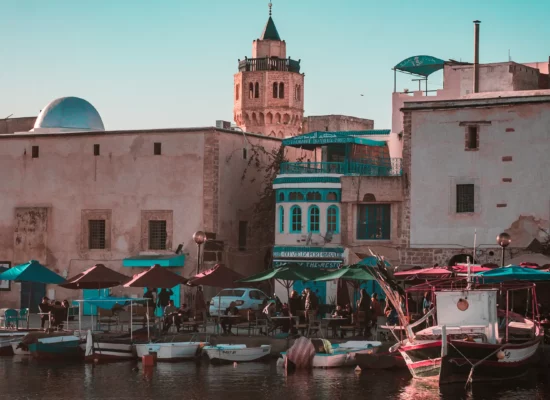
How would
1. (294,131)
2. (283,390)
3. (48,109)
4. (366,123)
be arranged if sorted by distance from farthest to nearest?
(294,131) → (366,123) → (48,109) → (283,390)

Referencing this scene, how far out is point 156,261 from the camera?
4578 centimetres

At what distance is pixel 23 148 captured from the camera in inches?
1921

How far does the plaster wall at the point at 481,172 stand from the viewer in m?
41.0

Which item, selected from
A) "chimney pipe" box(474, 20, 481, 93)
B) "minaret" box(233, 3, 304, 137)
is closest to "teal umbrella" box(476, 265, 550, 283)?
"chimney pipe" box(474, 20, 481, 93)

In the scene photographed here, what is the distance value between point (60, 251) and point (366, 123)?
32.4 meters

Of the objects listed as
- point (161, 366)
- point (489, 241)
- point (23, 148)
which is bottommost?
point (161, 366)

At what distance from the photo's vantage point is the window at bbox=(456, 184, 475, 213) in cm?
4200

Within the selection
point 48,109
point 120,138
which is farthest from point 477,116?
point 48,109

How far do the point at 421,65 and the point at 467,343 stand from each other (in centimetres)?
2867

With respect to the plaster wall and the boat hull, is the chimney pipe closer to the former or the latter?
the plaster wall

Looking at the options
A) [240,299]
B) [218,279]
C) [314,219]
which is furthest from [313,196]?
[218,279]

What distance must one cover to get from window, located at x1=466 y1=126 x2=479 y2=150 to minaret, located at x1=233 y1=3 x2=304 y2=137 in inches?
2101

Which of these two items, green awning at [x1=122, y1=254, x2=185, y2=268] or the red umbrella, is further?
green awning at [x1=122, y1=254, x2=185, y2=268]

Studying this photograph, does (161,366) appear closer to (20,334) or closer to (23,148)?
(20,334)
